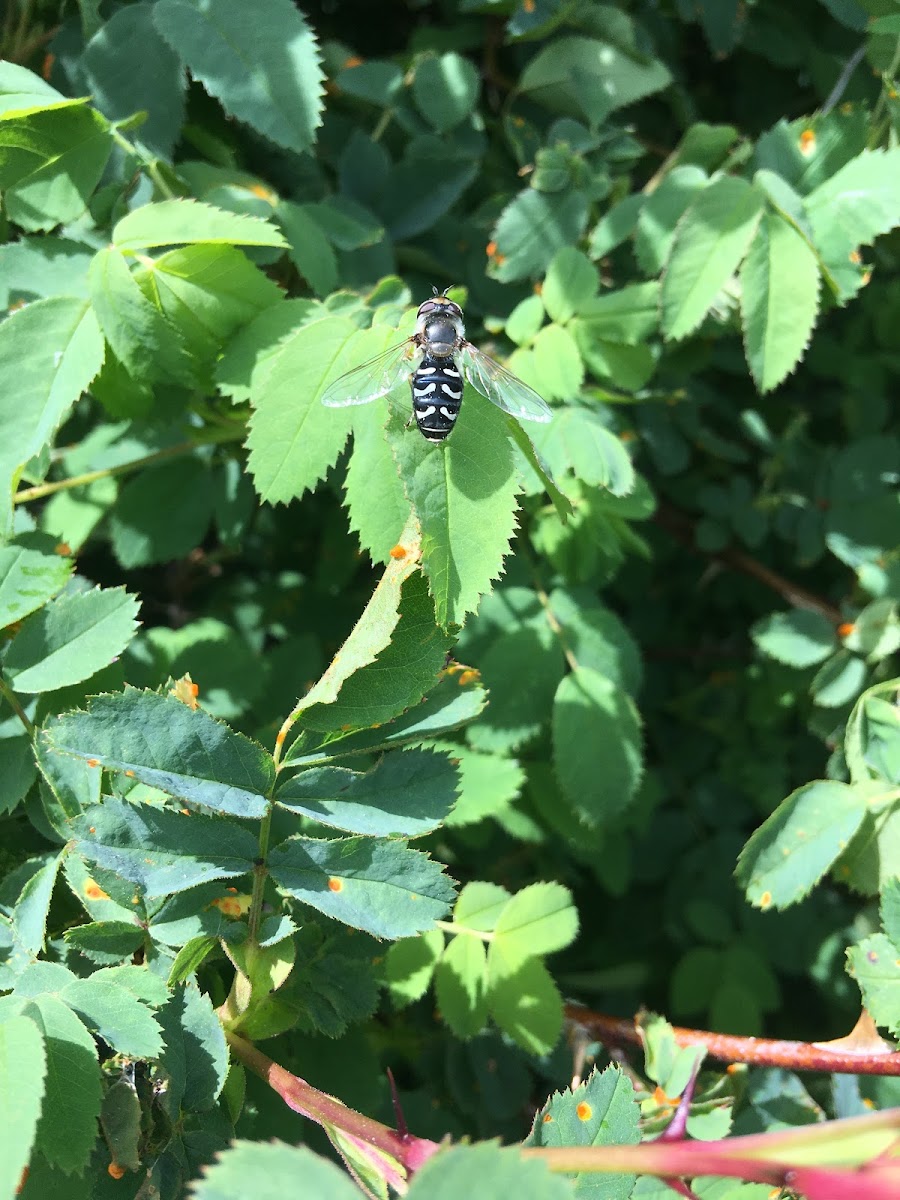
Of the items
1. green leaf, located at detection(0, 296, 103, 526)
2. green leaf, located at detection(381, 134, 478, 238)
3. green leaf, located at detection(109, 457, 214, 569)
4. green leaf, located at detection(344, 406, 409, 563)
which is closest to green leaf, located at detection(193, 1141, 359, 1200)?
green leaf, located at detection(344, 406, 409, 563)

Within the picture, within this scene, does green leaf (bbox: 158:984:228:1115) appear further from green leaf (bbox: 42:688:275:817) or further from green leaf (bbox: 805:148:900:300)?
green leaf (bbox: 805:148:900:300)

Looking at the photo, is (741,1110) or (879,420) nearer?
(741,1110)

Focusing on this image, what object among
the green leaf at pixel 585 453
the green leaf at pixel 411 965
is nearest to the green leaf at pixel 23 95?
the green leaf at pixel 585 453

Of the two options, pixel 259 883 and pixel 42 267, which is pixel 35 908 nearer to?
pixel 259 883

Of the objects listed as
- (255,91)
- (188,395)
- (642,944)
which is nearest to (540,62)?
(255,91)

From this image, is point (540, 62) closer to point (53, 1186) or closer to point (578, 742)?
point (578, 742)

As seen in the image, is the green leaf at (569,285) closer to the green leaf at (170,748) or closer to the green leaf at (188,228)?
the green leaf at (188,228)

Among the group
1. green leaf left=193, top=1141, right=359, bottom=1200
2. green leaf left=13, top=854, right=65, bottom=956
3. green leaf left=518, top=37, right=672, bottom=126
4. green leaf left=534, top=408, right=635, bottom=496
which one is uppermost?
green leaf left=518, top=37, right=672, bottom=126
